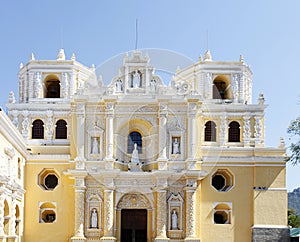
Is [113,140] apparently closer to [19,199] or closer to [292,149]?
[19,199]

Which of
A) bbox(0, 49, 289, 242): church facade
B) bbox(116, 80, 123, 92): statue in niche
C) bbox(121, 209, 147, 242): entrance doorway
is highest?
bbox(116, 80, 123, 92): statue in niche

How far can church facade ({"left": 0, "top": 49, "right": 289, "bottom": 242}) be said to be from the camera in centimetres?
3300

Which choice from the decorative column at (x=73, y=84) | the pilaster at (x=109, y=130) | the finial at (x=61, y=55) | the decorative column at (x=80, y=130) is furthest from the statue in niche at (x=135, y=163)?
the finial at (x=61, y=55)

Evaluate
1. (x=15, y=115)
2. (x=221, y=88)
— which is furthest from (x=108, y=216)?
(x=221, y=88)

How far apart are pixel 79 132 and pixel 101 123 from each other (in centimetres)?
142

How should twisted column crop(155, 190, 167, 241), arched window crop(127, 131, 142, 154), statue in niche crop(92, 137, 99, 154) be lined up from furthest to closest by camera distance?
arched window crop(127, 131, 142, 154)
statue in niche crop(92, 137, 99, 154)
twisted column crop(155, 190, 167, 241)

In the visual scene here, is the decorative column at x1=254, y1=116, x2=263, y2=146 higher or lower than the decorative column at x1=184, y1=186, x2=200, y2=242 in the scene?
higher

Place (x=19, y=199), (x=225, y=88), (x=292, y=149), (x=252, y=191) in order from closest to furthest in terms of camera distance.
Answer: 1. (x=292, y=149)
2. (x=19, y=199)
3. (x=252, y=191)
4. (x=225, y=88)

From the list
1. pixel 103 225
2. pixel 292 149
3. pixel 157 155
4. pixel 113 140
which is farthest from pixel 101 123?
pixel 292 149

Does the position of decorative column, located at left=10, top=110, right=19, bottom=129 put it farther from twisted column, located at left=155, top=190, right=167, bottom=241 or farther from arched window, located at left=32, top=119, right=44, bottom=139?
twisted column, located at left=155, top=190, right=167, bottom=241

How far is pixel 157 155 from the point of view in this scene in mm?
33875

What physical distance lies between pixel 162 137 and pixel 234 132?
5.12m

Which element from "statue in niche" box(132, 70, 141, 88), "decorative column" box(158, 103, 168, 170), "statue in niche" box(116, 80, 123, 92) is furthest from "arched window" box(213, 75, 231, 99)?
"statue in niche" box(116, 80, 123, 92)

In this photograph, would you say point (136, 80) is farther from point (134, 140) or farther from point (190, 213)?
point (190, 213)
